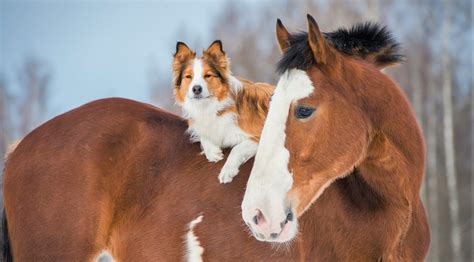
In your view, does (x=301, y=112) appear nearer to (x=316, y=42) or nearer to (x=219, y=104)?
(x=316, y=42)

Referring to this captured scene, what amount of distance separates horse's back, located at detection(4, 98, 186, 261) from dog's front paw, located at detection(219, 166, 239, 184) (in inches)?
25.4

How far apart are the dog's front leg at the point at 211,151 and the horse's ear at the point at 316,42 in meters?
1.45

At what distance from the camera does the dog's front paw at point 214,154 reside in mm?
4934

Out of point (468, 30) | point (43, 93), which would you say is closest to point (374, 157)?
point (468, 30)

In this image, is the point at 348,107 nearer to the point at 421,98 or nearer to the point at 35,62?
the point at 421,98

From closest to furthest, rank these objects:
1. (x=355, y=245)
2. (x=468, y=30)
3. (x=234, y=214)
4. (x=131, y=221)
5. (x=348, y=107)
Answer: (x=348, y=107) → (x=355, y=245) → (x=234, y=214) → (x=131, y=221) → (x=468, y=30)

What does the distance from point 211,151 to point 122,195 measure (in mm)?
824

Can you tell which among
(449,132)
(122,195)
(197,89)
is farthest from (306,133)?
(449,132)

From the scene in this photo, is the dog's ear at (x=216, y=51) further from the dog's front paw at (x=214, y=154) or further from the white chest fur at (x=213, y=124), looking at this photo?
the dog's front paw at (x=214, y=154)

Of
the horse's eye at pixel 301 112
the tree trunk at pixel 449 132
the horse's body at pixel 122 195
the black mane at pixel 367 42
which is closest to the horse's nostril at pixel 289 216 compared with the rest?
the horse's eye at pixel 301 112

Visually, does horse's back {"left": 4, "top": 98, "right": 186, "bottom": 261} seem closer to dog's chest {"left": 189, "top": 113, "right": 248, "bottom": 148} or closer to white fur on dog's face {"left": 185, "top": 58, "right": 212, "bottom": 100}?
dog's chest {"left": 189, "top": 113, "right": 248, "bottom": 148}

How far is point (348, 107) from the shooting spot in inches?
151

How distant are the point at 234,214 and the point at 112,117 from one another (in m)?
1.46

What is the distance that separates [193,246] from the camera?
4.62 metres
